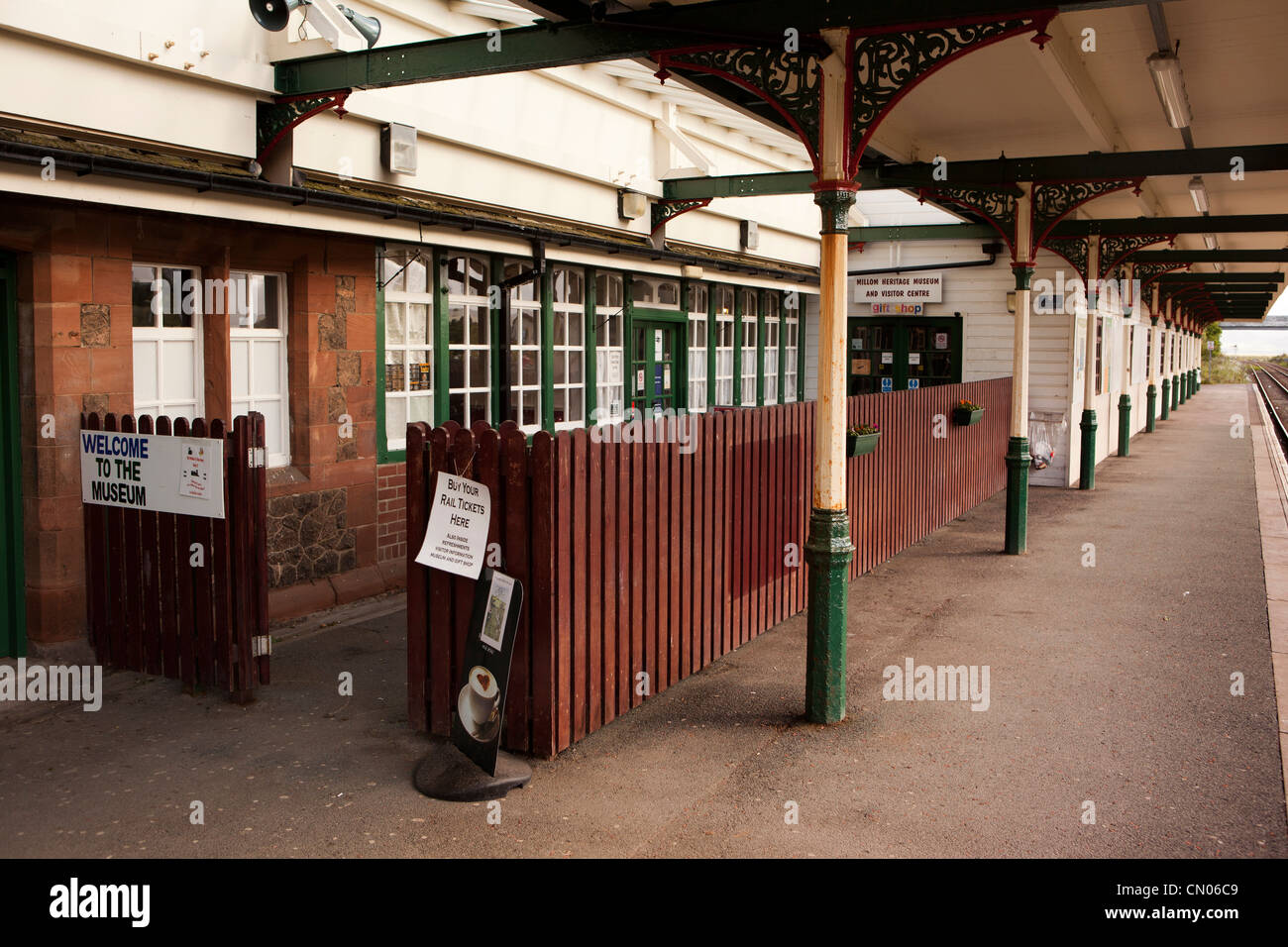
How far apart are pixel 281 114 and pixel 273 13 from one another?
779mm

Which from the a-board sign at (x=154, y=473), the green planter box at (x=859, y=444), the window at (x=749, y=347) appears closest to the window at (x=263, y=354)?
the a-board sign at (x=154, y=473)

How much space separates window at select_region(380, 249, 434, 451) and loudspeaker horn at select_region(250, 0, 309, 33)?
7.86ft

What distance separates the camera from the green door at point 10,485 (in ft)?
22.0

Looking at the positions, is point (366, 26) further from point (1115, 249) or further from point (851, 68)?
point (1115, 249)

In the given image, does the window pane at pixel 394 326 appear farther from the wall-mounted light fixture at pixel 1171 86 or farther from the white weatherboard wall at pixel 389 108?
the wall-mounted light fixture at pixel 1171 86

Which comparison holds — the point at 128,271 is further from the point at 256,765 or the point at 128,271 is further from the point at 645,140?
the point at 645,140

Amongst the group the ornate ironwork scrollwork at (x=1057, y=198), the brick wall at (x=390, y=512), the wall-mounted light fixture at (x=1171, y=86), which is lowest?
the brick wall at (x=390, y=512)

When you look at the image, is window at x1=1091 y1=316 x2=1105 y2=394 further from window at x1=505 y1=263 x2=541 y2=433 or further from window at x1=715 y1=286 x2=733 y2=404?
window at x1=505 y1=263 x2=541 y2=433

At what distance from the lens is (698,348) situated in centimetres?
1577

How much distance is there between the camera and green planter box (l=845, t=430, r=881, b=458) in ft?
31.2

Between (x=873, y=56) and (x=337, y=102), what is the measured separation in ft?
12.2

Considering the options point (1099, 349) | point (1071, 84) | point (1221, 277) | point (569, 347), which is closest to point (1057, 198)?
point (1071, 84)

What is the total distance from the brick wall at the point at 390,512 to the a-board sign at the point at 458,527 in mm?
3808

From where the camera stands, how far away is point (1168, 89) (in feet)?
27.6
